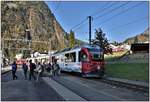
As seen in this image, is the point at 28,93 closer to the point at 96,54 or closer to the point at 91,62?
the point at 91,62

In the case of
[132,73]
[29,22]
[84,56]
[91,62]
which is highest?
[29,22]

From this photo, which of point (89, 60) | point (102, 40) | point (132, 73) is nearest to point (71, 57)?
point (89, 60)

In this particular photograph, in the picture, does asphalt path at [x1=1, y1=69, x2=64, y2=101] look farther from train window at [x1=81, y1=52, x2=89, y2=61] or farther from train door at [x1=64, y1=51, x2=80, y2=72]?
Answer: train door at [x1=64, y1=51, x2=80, y2=72]

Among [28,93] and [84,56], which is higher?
[84,56]

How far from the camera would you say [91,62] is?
41.7 meters

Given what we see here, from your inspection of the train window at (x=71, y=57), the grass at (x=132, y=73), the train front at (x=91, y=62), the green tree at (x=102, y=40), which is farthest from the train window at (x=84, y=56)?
the green tree at (x=102, y=40)

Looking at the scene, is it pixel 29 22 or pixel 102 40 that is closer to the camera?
pixel 102 40

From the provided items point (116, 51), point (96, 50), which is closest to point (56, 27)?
point (116, 51)

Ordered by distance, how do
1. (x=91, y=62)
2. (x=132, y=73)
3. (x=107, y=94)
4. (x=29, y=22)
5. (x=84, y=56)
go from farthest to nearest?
1. (x=29, y=22)
2. (x=132, y=73)
3. (x=84, y=56)
4. (x=91, y=62)
5. (x=107, y=94)

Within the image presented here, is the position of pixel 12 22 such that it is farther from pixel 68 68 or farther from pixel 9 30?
pixel 68 68

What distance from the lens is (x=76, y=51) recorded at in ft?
144

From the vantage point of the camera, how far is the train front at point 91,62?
41312mm

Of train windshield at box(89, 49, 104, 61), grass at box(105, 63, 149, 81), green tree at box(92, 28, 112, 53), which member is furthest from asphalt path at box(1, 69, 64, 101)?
green tree at box(92, 28, 112, 53)

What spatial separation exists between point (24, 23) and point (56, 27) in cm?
1364
